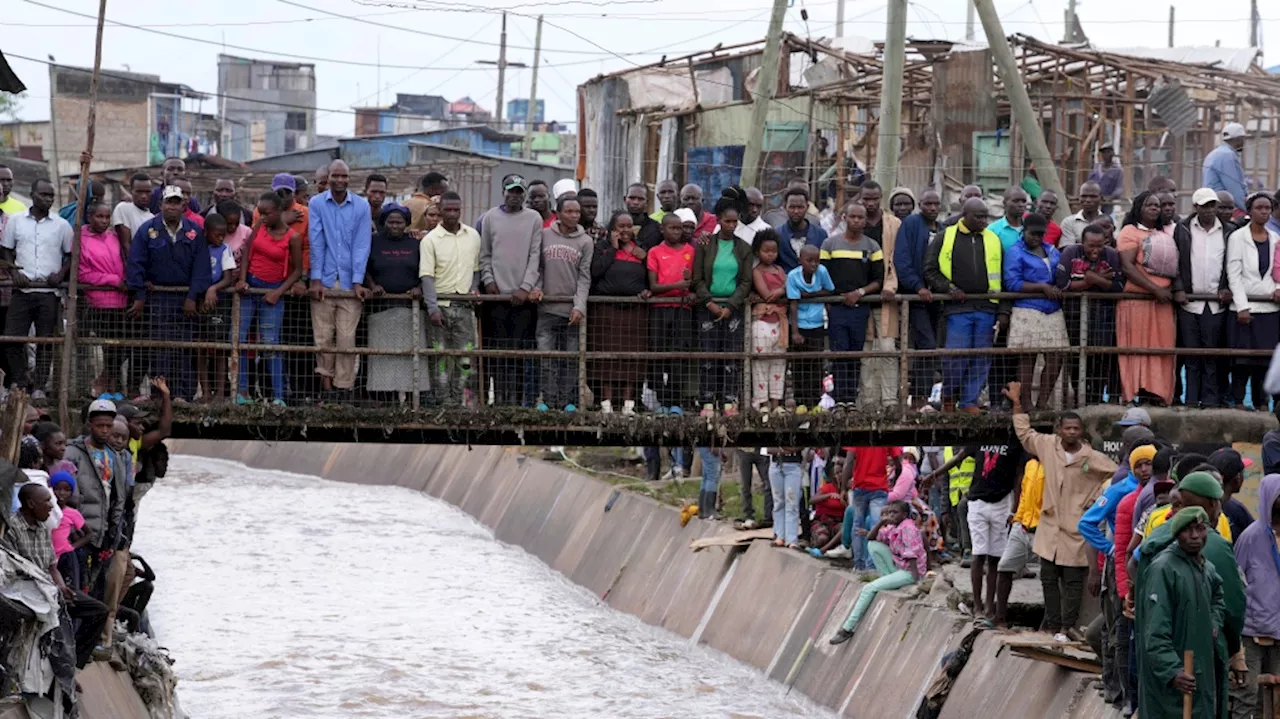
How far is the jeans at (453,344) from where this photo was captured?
15812 millimetres

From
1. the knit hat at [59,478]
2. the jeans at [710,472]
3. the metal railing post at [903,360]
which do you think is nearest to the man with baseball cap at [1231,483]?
the metal railing post at [903,360]

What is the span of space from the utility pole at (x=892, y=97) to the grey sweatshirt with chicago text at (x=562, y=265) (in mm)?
6762

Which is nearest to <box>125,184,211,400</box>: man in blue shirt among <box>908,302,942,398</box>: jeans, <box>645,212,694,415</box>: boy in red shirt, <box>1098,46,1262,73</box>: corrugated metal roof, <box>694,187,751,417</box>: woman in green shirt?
<box>645,212,694,415</box>: boy in red shirt

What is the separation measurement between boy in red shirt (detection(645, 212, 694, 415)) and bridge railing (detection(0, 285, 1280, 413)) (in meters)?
0.02

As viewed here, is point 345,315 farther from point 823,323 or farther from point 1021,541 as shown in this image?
point 1021,541

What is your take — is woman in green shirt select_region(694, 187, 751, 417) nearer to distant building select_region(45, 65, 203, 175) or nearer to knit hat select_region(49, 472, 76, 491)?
knit hat select_region(49, 472, 76, 491)

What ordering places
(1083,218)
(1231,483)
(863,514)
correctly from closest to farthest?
(1231,483) → (1083,218) → (863,514)

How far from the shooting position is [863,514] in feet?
63.3

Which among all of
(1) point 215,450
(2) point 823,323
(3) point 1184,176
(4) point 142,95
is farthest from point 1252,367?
(4) point 142,95

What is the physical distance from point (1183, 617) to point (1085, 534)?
2.77 metres

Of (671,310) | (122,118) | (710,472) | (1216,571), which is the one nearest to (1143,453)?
(1216,571)

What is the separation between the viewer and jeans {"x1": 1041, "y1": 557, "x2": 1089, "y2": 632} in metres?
15.1

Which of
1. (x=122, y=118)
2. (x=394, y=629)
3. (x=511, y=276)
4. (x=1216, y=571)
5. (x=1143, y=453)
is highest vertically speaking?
(x=122, y=118)

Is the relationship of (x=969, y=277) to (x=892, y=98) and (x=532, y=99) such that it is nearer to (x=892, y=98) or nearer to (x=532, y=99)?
(x=892, y=98)
